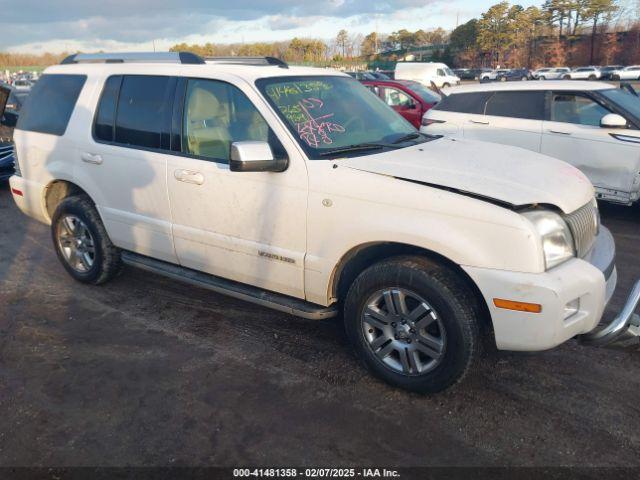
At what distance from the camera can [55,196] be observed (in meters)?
5.31

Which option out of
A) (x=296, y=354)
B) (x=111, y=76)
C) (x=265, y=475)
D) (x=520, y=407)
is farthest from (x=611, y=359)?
(x=111, y=76)

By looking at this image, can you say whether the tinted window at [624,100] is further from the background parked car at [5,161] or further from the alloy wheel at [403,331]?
the background parked car at [5,161]

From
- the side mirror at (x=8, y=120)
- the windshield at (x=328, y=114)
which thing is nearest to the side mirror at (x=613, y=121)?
the windshield at (x=328, y=114)

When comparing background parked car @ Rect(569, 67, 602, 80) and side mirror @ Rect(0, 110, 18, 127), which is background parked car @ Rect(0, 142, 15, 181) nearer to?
side mirror @ Rect(0, 110, 18, 127)

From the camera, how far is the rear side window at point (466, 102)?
26.0 ft

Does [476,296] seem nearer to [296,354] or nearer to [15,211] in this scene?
[296,354]

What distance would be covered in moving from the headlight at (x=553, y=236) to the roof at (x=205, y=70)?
2111 mm

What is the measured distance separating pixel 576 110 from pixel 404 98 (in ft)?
18.9

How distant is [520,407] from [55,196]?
4.52 meters

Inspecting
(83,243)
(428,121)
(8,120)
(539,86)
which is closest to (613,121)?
(539,86)

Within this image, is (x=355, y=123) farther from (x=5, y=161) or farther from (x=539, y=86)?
(x=5, y=161)

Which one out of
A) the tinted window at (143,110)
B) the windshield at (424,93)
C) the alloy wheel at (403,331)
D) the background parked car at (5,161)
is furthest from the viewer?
the windshield at (424,93)

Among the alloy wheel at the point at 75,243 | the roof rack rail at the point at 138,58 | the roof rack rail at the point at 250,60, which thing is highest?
the roof rack rail at the point at 138,58

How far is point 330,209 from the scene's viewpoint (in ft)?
11.1
